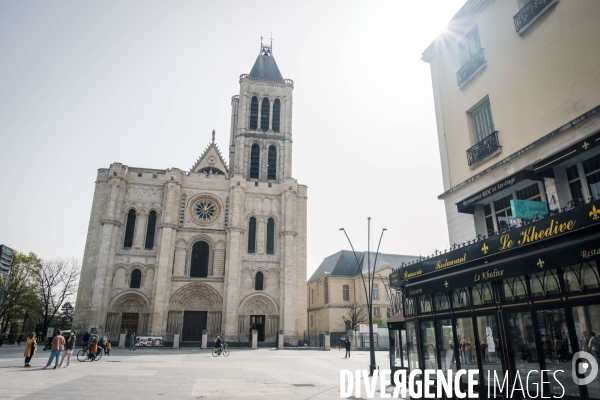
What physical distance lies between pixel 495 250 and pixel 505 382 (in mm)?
2395

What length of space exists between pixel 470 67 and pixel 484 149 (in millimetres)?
2589

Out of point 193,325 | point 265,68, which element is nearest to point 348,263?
point 193,325

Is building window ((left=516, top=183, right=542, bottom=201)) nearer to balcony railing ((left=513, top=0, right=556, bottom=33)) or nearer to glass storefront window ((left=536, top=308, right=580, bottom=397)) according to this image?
glass storefront window ((left=536, top=308, right=580, bottom=397))

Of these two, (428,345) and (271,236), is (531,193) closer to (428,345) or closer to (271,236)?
(428,345)

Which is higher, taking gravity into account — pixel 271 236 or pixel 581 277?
pixel 271 236

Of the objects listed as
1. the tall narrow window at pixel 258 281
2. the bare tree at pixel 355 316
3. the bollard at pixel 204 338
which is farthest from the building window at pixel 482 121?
the bare tree at pixel 355 316

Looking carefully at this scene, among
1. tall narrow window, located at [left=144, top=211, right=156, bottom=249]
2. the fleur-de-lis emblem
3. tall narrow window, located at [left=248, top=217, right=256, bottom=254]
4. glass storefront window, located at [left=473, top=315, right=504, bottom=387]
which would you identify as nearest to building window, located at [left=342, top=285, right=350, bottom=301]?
tall narrow window, located at [left=248, top=217, right=256, bottom=254]

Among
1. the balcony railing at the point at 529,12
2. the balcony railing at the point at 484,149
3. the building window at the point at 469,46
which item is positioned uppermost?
the building window at the point at 469,46

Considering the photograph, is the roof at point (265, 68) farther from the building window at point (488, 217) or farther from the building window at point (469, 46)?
the building window at point (488, 217)

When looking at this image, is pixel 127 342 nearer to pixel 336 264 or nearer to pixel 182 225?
pixel 182 225

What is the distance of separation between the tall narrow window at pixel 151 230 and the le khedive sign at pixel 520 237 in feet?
111

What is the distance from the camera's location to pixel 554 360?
631cm

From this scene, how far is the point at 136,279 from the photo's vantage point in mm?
37094

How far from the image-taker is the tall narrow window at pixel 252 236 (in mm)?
40466
